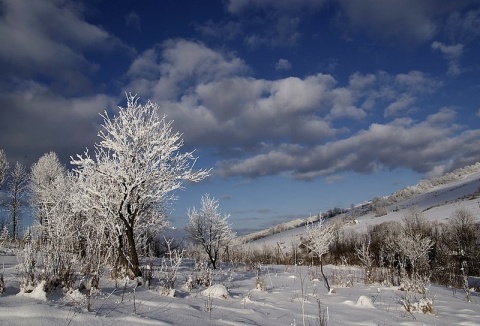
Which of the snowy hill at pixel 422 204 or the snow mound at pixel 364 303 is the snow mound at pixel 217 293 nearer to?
the snow mound at pixel 364 303

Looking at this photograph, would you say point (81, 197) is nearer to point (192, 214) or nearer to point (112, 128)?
point (112, 128)

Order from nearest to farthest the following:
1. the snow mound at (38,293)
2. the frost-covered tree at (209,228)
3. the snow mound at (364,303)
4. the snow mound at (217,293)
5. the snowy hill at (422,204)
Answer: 1. the snow mound at (38,293)
2. the snow mound at (217,293)
3. the snow mound at (364,303)
4. the frost-covered tree at (209,228)
5. the snowy hill at (422,204)

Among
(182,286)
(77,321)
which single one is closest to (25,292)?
(77,321)

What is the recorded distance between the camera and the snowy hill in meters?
55.0

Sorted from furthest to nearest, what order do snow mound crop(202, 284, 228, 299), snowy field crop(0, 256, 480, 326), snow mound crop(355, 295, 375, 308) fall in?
snow mound crop(355, 295, 375, 308), snow mound crop(202, 284, 228, 299), snowy field crop(0, 256, 480, 326)

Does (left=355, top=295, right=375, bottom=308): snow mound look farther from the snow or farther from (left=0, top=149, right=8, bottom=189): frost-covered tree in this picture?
(left=0, top=149, right=8, bottom=189): frost-covered tree

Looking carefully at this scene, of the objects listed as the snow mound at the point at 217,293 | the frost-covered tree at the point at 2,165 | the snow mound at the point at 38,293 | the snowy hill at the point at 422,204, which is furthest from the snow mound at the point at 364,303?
the frost-covered tree at the point at 2,165

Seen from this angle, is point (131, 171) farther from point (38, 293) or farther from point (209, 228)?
point (209, 228)

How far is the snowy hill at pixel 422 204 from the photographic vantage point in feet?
181

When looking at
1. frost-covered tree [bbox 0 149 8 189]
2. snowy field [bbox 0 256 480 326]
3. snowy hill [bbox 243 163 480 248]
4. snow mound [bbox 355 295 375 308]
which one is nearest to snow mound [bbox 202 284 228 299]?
snowy field [bbox 0 256 480 326]

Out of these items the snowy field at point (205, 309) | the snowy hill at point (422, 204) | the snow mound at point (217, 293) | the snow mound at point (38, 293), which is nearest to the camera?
the snowy field at point (205, 309)

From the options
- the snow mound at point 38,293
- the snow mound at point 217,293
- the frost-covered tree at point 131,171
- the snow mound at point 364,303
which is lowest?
the snow mound at point 364,303

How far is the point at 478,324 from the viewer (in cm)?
715

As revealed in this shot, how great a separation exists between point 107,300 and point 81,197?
467 cm
